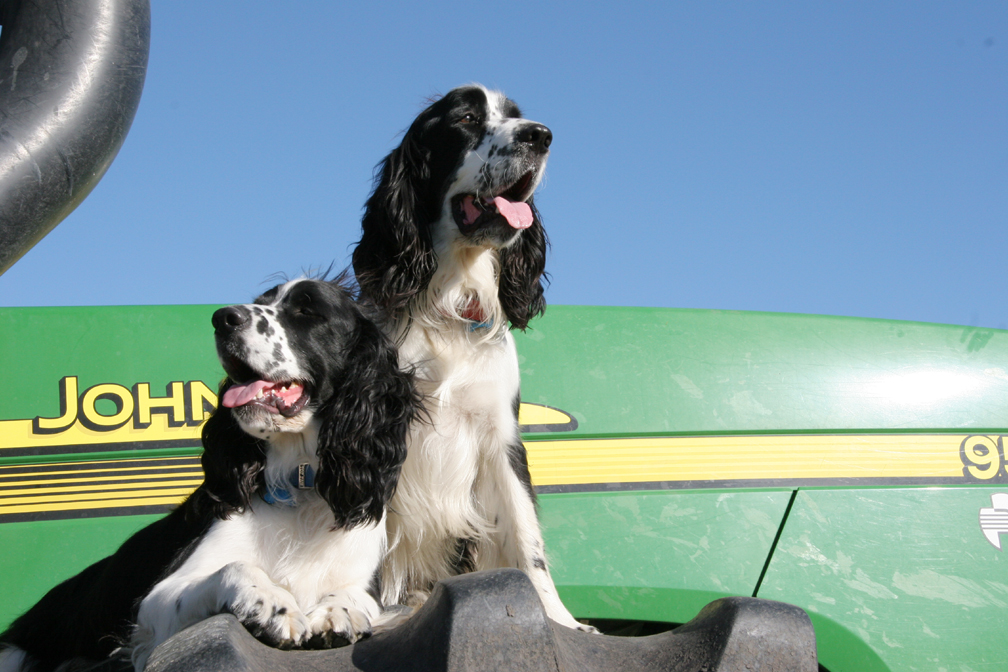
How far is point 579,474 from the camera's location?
288 centimetres

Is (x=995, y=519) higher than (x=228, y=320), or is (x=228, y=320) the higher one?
(x=228, y=320)

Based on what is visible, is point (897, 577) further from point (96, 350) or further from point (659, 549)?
point (96, 350)

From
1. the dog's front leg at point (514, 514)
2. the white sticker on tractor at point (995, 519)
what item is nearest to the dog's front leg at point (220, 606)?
the dog's front leg at point (514, 514)

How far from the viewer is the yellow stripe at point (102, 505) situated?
255cm

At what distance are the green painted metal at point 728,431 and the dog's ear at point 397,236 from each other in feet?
1.59

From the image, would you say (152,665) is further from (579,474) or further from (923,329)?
(923,329)

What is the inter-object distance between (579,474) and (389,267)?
0.99 meters

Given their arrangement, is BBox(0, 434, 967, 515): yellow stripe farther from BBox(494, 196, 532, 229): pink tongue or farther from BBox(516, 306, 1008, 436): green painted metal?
BBox(494, 196, 532, 229): pink tongue

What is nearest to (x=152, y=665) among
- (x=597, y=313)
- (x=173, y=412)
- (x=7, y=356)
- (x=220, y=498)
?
(x=220, y=498)

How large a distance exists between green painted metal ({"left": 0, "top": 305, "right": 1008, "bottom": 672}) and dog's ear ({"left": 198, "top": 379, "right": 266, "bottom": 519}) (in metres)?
0.35

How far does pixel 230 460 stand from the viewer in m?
2.44

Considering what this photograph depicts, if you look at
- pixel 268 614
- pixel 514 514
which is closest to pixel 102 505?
pixel 268 614

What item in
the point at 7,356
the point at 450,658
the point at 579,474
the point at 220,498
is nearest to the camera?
the point at 450,658

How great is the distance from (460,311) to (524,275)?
0.99 ft
